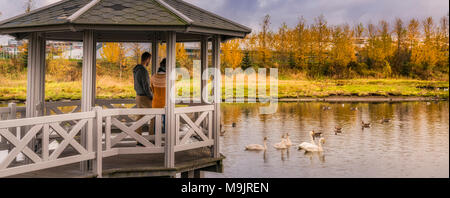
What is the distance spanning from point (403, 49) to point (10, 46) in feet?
113

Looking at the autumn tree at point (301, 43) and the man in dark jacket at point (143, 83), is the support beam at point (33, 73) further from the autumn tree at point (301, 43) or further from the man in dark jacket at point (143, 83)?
the autumn tree at point (301, 43)

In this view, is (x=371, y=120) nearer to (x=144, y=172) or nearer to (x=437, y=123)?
(x=437, y=123)

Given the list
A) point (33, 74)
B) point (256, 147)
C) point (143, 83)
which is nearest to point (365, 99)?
point (256, 147)

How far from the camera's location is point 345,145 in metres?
16.8

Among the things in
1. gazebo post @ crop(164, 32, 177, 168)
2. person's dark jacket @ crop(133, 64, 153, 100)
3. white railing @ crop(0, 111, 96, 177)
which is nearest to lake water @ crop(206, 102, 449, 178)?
person's dark jacket @ crop(133, 64, 153, 100)

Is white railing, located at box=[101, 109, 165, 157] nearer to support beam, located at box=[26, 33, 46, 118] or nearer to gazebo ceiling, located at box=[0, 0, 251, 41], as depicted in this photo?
gazebo ceiling, located at box=[0, 0, 251, 41]

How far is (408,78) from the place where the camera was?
46062mm

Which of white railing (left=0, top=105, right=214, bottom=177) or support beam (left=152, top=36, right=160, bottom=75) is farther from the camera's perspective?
support beam (left=152, top=36, right=160, bottom=75)

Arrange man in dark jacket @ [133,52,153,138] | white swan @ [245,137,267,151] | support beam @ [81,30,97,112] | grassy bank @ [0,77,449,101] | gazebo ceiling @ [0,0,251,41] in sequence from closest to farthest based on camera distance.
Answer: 1. gazebo ceiling @ [0,0,251,41]
2. support beam @ [81,30,97,112]
3. man in dark jacket @ [133,52,153,138]
4. white swan @ [245,137,267,151]
5. grassy bank @ [0,77,449,101]

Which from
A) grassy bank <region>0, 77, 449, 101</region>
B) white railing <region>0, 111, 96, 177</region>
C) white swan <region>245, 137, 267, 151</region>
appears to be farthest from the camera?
grassy bank <region>0, 77, 449, 101</region>

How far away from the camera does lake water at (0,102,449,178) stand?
43.4 feet

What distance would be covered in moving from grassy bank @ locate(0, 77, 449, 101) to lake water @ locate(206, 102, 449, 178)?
977 centimetres

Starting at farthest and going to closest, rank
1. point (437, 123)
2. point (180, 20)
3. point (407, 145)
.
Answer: point (437, 123), point (407, 145), point (180, 20)
